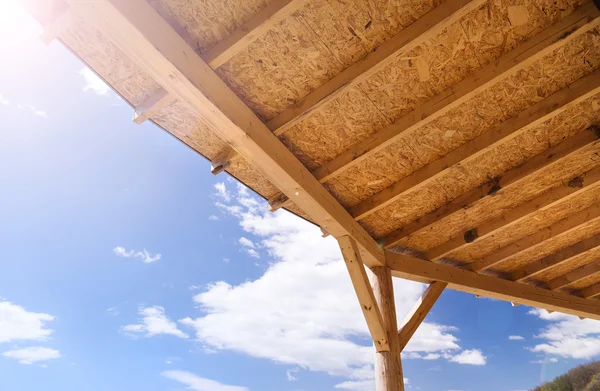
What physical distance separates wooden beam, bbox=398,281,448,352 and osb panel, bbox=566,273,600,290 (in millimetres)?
2551

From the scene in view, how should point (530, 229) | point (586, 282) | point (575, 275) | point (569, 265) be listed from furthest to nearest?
1. point (586, 282)
2. point (575, 275)
3. point (569, 265)
4. point (530, 229)

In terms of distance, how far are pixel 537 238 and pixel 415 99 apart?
2690 millimetres

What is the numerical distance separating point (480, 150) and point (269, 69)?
67.0 inches

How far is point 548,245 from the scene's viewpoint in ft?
15.4

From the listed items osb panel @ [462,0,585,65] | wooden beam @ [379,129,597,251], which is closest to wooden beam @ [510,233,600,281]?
wooden beam @ [379,129,597,251]

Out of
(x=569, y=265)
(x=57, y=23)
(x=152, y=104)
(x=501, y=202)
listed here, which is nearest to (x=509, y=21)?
(x=501, y=202)

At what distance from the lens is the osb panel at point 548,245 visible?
441 centimetres

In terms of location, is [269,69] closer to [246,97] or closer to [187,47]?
[246,97]

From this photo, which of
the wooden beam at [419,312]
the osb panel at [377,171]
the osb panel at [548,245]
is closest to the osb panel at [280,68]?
the osb panel at [377,171]

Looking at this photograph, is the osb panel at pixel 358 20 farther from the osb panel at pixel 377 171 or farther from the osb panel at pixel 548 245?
the osb panel at pixel 548 245

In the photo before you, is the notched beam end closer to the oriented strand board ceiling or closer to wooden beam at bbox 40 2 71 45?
the oriented strand board ceiling

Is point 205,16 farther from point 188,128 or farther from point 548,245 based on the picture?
point 548,245

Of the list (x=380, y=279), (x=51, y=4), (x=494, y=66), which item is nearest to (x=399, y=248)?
(x=380, y=279)

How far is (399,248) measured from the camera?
4258mm
